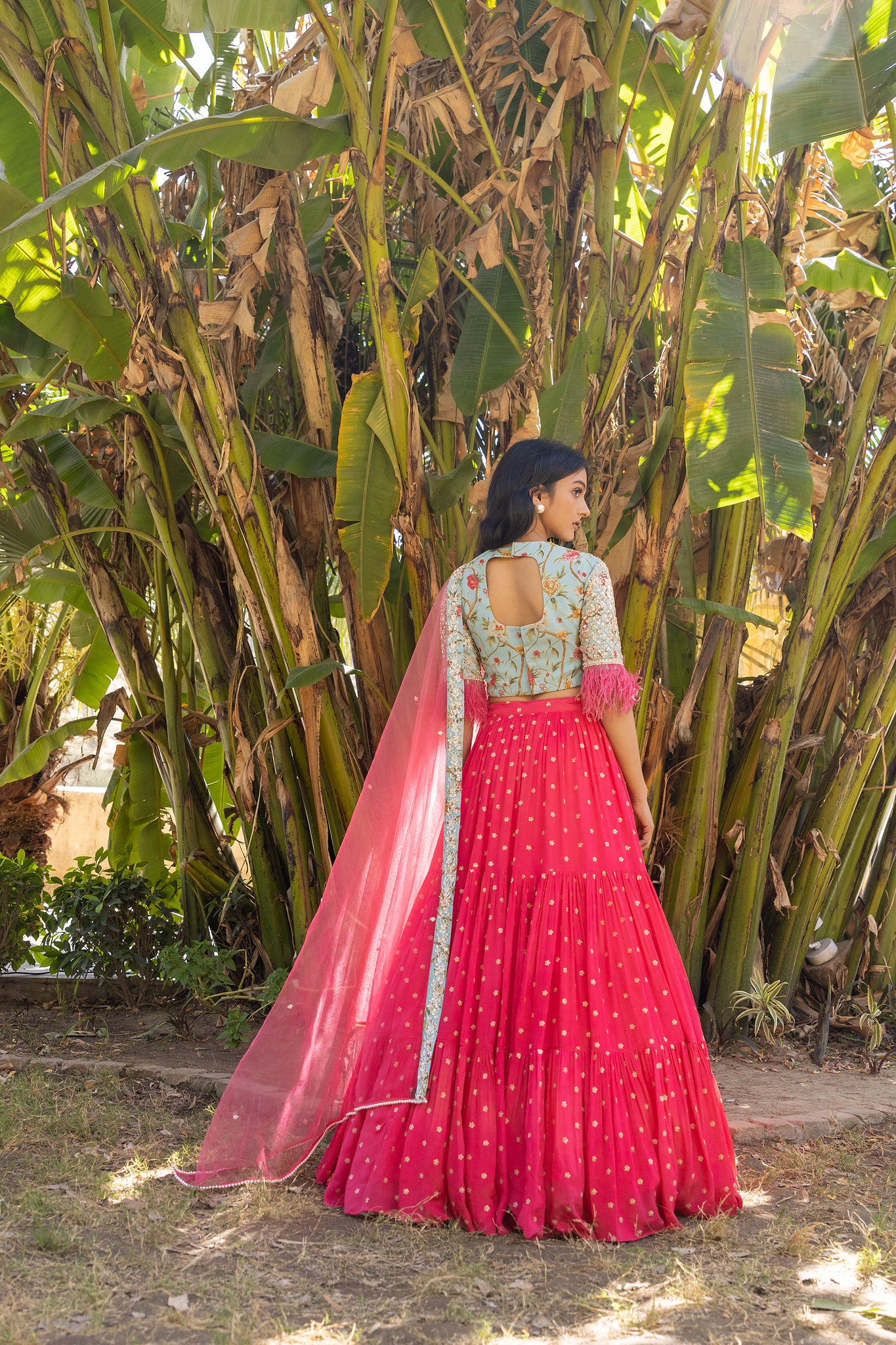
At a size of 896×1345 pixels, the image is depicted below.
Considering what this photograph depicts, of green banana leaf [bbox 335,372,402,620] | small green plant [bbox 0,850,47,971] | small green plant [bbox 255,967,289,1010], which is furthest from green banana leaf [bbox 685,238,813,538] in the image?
small green plant [bbox 0,850,47,971]

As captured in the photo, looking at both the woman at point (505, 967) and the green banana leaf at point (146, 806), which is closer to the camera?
the woman at point (505, 967)

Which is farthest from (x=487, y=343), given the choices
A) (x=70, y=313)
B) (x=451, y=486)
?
(x=70, y=313)

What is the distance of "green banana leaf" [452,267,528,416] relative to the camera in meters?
3.25

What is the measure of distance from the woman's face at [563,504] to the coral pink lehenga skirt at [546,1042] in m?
0.43

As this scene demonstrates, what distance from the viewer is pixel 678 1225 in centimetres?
234

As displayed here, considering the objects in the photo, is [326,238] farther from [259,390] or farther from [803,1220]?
[803,1220]

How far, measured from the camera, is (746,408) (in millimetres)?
2760

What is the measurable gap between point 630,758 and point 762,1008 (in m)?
1.55

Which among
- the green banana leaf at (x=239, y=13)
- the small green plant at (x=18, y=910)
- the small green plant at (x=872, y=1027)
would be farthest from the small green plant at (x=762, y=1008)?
the green banana leaf at (x=239, y=13)

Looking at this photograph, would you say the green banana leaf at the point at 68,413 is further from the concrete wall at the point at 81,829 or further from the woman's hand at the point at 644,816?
the concrete wall at the point at 81,829

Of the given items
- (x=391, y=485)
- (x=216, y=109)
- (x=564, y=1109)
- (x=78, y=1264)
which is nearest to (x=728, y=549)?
(x=391, y=485)

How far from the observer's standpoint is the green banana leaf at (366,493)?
3.05 metres

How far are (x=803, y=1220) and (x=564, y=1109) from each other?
2.12 feet

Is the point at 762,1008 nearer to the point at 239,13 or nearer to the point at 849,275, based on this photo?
the point at 849,275
